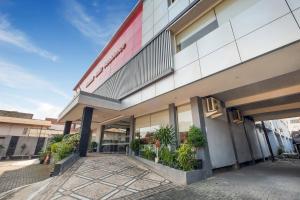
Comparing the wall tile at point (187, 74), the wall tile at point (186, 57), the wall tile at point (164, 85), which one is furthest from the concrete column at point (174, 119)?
the wall tile at point (186, 57)

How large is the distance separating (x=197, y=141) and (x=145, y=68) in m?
5.20

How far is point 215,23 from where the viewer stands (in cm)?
632

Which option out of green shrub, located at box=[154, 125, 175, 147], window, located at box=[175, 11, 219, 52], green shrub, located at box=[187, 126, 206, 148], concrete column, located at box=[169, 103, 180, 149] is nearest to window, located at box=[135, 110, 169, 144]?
concrete column, located at box=[169, 103, 180, 149]

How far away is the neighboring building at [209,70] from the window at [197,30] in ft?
0.18

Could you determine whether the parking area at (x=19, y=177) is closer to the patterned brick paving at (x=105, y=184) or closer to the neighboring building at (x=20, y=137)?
the patterned brick paving at (x=105, y=184)

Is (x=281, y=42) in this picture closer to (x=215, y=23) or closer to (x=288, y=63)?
(x=288, y=63)

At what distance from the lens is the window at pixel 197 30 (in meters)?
6.52

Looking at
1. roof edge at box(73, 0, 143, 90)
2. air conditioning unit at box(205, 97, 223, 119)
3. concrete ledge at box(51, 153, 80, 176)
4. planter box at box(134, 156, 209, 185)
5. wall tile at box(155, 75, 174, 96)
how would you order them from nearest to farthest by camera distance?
1. planter box at box(134, 156, 209, 185)
2. concrete ledge at box(51, 153, 80, 176)
3. wall tile at box(155, 75, 174, 96)
4. air conditioning unit at box(205, 97, 223, 119)
5. roof edge at box(73, 0, 143, 90)

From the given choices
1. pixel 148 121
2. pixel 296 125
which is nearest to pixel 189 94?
pixel 148 121

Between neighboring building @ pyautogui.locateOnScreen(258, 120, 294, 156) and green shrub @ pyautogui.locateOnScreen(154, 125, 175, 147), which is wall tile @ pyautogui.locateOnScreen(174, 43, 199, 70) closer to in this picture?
green shrub @ pyautogui.locateOnScreen(154, 125, 175, 147)

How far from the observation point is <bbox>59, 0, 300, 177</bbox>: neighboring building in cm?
447

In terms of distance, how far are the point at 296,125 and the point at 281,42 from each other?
50.4 m

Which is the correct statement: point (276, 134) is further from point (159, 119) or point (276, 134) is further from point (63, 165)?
point (63, 165)

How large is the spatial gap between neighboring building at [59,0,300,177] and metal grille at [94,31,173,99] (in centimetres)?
6
